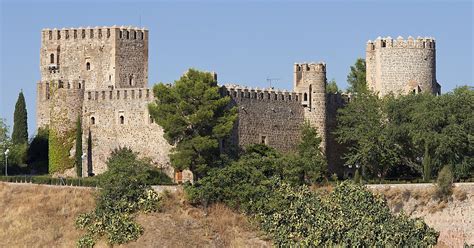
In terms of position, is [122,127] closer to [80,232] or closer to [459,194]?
[80,232]

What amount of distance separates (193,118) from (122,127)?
593 centimetres

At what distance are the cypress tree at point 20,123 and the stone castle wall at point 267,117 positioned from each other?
1254 centimetres

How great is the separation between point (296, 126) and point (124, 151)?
9.77m

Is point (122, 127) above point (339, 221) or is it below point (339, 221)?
above

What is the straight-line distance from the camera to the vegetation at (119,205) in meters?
87.2

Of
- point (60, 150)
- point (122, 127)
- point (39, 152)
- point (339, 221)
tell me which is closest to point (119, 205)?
point (122, 127)

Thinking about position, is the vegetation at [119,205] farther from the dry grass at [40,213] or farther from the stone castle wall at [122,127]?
the stone castle wall at [122,127]

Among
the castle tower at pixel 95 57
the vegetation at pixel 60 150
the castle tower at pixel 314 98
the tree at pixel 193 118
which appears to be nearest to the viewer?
the tree at pixel 193 118

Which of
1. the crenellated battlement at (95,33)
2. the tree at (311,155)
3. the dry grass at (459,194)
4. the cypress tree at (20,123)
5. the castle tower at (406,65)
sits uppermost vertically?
the crenellated battlement at (95,33)

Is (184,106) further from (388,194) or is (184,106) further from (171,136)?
(388,194)

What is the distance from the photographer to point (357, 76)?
111125 millimetres

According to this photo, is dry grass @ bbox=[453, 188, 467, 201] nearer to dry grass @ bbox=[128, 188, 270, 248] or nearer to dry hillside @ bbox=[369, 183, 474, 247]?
dry hillside @ bbox=[369, 183, 474, 247]

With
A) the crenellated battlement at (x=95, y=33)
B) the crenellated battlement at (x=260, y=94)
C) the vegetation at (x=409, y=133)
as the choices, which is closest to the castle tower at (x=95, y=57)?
the crenellated battlement at (x=95, y=33)

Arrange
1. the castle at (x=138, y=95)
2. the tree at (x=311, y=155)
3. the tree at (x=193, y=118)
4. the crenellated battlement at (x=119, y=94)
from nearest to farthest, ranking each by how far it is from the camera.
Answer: the tree at (x=193, y=118) < the tree at (x=311, y=155) < the crenellated battlement at (x=119, y=94) < the castle at (x=138, y=95)
